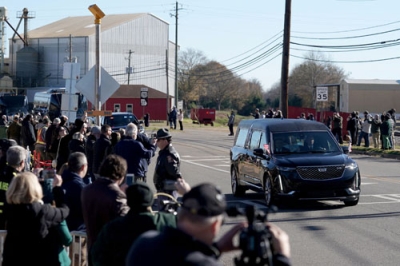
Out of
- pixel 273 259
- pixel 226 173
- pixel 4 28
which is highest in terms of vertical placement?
pixel 4 28

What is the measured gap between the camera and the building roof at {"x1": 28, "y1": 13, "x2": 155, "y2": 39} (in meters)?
93.7

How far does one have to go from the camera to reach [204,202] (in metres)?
3.69

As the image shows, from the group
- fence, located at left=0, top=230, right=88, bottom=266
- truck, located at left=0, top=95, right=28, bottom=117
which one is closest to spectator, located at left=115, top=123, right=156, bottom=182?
fence, located at left=0, top=230, right=88, bottom=266

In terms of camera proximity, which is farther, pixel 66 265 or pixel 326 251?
pixel 326 251

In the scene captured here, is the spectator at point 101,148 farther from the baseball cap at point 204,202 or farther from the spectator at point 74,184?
the baseball cap at point 204,202

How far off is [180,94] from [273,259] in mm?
107234

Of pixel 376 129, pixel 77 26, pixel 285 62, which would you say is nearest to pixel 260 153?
pixel 285 62

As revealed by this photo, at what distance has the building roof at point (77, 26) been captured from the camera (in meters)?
93.7

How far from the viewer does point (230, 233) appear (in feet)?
13.9

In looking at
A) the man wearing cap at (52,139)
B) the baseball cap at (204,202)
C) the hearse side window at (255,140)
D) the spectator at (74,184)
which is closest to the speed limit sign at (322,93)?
the man wearing cap at (52,139)

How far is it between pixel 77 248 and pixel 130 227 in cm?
284

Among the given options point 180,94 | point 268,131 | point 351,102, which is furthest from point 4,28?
point 268,131

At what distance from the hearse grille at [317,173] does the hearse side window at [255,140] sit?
2024 millimetres

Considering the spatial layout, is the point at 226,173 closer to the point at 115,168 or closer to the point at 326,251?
the point at 326,251
